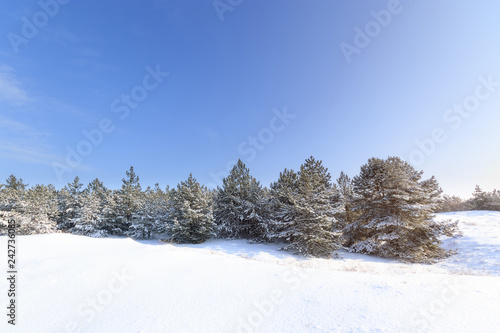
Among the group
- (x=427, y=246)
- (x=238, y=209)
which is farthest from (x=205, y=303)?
(x=238, y=209)

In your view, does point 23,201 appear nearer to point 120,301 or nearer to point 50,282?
point 50,282

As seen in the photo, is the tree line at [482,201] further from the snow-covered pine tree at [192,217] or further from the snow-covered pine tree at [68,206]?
the snow-covered pine tree at [68,206]

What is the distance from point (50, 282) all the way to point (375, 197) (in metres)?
21.9

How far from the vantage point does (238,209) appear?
1030 inches

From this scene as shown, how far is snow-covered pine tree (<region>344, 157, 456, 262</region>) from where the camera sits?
53.5 feet
